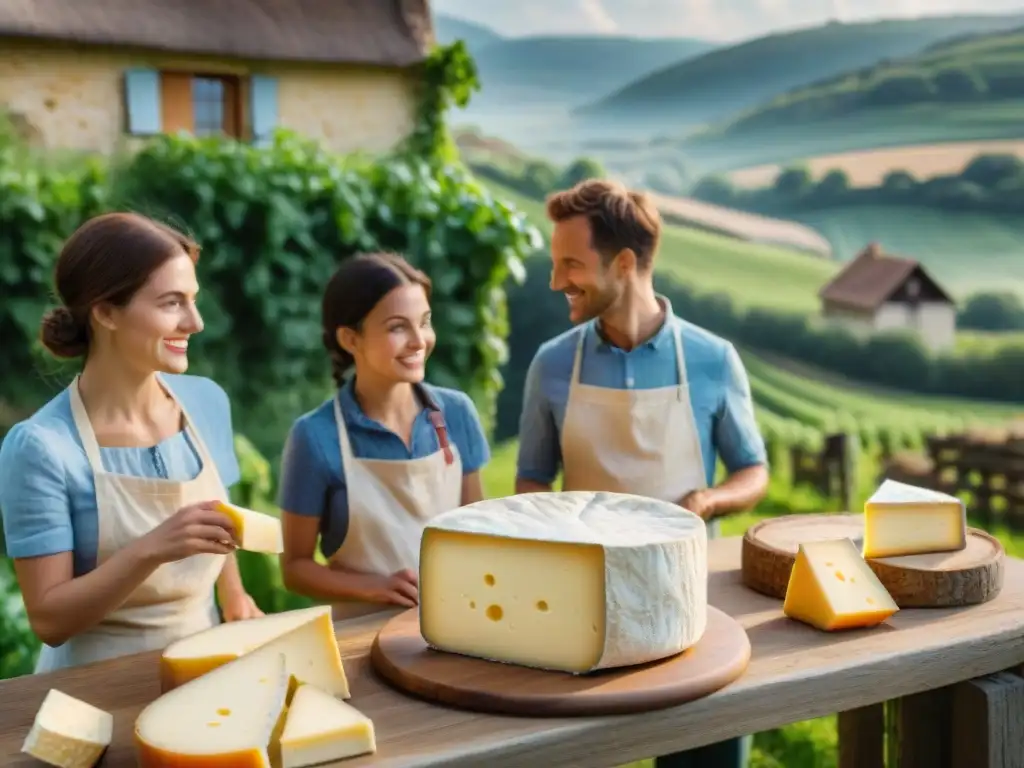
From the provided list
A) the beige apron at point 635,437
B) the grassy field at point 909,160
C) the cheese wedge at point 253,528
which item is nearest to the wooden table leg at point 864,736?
the beige apron at point 635,437

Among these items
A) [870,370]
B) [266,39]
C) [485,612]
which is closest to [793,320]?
[870,370]

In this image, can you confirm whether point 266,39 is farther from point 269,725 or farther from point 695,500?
point 269,725

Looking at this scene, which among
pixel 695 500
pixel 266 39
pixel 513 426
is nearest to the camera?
pixel 695 500

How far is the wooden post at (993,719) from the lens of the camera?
90.4 inches

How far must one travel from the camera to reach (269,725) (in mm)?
1723

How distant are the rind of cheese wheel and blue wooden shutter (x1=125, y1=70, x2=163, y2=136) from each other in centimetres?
516

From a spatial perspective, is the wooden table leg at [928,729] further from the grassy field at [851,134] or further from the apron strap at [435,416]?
the grassy field at [851,134]

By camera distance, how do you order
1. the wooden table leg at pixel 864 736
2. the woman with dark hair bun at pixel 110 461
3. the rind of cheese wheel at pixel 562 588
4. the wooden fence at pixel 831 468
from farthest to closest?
the wooden fence at pixel 831 468
the wooden table leg at pixel 864 736
the woman with dark hair bun at pixel 110 461
the rind of cheese wheel at pixel 562 588

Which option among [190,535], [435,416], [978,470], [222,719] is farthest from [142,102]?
[222,719]

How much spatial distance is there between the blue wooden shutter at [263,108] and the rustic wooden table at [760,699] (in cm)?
506

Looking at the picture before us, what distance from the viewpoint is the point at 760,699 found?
2.00 metres

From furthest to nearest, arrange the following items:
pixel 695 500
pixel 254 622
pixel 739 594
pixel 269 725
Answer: pixel 695 500 < pixel 739 594 < pixel 254 622 < pixel 269 725

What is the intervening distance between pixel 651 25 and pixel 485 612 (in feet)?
20.8

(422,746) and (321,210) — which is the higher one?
(321,210)
